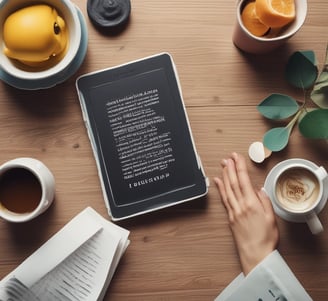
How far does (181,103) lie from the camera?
0.80 meters

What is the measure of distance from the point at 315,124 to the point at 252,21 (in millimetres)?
171

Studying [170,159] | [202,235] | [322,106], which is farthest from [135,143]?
[322,106]

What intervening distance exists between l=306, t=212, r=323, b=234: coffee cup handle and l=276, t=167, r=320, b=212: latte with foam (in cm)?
2

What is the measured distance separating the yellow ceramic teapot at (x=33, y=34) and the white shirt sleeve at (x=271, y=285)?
423 mm

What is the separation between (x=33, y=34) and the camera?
71 cm

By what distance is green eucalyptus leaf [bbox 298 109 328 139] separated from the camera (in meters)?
0.76

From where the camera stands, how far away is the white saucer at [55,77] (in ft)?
2.53

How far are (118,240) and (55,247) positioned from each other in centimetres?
9

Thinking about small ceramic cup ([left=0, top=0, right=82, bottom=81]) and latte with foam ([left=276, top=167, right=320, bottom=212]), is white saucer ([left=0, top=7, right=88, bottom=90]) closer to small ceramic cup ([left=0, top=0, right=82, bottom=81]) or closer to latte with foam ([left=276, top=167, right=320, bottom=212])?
small ceramic cup ([left=0, top=0, right=82, bottom=81])

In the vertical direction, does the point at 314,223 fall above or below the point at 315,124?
below

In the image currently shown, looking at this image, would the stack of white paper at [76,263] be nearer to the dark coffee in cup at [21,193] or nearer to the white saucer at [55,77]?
the dark coffee in cup at [21,193]

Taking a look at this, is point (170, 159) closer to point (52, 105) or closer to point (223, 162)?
point (223, 162)

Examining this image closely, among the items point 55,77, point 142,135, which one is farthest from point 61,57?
point 142,135

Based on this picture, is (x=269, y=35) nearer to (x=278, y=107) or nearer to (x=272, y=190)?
(x=278, y=107)
